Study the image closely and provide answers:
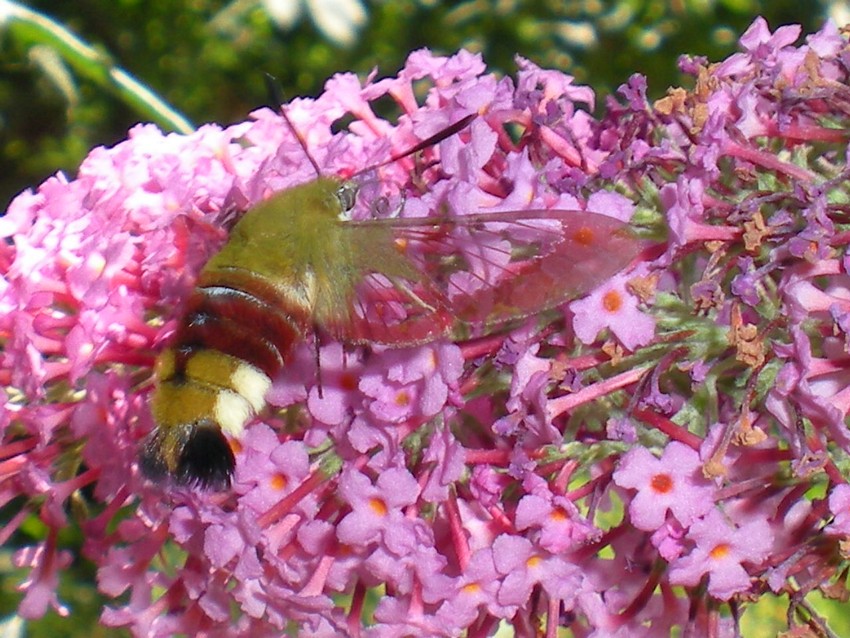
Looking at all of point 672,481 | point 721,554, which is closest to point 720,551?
point 721,554

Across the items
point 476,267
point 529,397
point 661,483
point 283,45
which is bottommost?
point 283,45

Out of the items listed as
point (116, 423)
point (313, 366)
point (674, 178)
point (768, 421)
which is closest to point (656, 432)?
point (768, 421)

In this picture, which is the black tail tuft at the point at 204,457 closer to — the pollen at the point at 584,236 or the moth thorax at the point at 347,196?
the moth thorax at the point at 347,196

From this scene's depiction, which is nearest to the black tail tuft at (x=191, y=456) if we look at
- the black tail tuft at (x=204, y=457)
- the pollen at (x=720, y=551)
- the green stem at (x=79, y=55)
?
the black tail tuft at (x=204, y=457)

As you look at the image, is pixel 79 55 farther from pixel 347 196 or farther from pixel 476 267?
pixel 476 267

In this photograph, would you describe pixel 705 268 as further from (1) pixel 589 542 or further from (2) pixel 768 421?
(1) pixel 589 542

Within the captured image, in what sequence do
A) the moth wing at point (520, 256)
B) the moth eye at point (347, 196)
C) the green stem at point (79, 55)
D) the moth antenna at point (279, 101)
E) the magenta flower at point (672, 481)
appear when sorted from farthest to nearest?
1. the green stem at point (79, 55)
2. the moth antenna at point (279, 101)
3. the moth eye at point (347, 196)
4. the magenta flower at point (672, 481)
5. the moth wing at point (520, 256)

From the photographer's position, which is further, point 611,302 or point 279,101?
point 279,101

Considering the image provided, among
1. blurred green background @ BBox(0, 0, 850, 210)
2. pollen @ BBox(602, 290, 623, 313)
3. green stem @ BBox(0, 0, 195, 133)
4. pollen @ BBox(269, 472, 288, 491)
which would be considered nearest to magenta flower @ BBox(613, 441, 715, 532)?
pollen @ BBox(602, 290, 623, 313)
